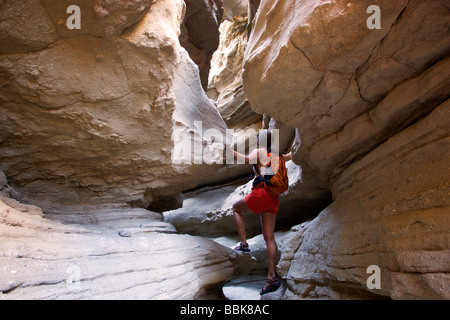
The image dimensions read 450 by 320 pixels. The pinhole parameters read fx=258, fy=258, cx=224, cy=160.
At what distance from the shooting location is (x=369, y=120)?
319cm

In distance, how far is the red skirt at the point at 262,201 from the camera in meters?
4.10

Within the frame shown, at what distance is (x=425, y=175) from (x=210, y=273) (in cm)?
286

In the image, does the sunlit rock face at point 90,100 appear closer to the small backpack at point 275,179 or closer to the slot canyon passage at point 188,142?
the slot canyon passage at point 188,142

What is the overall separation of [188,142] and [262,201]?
62.7 inches

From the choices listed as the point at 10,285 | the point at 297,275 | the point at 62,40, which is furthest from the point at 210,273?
the point at 62,40

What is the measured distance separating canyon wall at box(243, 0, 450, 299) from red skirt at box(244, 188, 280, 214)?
812 millimetres

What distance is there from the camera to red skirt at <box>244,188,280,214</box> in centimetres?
410

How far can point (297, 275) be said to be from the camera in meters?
3.89

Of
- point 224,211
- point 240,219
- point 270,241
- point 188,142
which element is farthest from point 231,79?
point 270,241

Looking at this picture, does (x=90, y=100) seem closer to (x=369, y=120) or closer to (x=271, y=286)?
(x=369, y=120)

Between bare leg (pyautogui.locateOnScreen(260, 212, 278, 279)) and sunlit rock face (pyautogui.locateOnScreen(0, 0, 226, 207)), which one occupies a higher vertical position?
sunlit rock face (pyautogui.locateOnScreen(0, 0, 226, 207))

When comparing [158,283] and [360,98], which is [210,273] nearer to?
[158,283]

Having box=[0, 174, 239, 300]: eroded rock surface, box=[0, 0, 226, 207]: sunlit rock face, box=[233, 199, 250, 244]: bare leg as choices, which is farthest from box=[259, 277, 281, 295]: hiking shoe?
box=[0, 0, 226, 207]: sunlit rock face

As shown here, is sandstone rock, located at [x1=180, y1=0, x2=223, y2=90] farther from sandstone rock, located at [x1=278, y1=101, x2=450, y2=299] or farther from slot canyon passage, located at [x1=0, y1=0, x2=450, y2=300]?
sandstone rock, located at [x1=278, y1=101, x2=450, y2=299]
